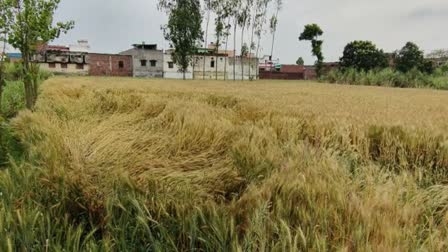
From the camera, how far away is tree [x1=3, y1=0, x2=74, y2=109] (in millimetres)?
5094

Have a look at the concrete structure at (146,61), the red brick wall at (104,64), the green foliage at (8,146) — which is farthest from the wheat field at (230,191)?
the concrete structure at (146,61)

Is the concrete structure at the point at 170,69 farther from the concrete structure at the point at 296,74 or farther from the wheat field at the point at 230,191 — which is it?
the wheat field at the point at 230,191

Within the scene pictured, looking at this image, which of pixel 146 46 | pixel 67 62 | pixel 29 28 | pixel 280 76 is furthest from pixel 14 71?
pixel 280 76

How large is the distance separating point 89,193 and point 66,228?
0.27 meters

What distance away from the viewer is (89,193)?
4.66 feet

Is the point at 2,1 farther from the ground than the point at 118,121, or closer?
farther from the ground

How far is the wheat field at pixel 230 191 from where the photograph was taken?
102 centimetres

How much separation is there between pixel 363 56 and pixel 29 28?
42375 millimetres

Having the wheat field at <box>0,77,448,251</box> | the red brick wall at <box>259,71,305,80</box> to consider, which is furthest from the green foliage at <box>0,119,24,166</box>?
the red brick wall at <box>259,71,305,80</box>

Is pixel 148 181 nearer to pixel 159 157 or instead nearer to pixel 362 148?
pixel 159 157

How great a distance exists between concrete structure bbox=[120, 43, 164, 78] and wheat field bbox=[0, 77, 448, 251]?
4328cm

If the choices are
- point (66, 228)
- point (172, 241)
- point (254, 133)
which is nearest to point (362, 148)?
point (254, 133)

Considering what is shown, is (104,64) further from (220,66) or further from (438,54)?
(438,54)

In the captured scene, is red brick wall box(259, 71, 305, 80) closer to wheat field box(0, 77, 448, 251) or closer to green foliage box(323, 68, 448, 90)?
green foliage box(323, 68, 448, 90)
